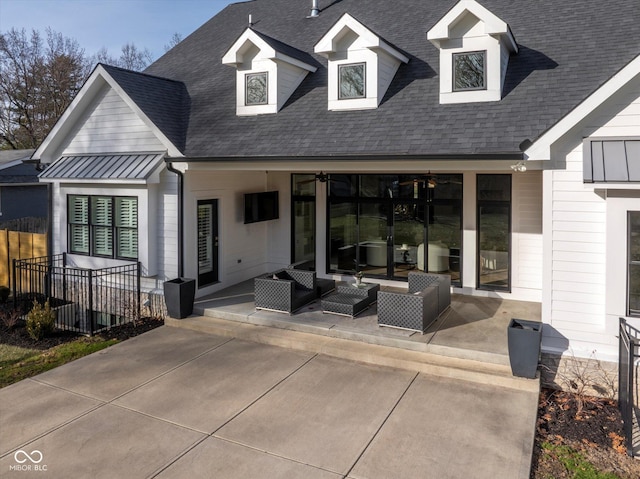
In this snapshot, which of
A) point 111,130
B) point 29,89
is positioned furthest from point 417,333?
point 29,89

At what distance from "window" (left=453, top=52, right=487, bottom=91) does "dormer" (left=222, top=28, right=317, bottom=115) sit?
3.80 metres

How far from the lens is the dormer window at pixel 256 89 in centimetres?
Answer: 1115

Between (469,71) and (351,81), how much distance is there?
2455mm

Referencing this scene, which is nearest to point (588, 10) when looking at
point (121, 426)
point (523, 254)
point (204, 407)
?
point (523, 254)

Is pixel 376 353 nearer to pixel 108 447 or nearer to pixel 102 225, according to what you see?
pixel 108 447

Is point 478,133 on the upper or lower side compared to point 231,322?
upper

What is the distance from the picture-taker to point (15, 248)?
520 inches

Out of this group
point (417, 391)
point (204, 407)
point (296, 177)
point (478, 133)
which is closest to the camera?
point (204, 407)

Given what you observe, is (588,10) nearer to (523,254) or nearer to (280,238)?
(523,254)

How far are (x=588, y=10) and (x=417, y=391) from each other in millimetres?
9017

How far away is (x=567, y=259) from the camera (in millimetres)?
7125

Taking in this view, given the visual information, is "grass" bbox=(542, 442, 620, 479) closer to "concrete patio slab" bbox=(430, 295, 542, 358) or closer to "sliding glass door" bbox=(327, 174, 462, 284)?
"concrete patio slab" bbox=(430, 295, 542, 358)

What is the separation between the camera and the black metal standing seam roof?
10.2 metres

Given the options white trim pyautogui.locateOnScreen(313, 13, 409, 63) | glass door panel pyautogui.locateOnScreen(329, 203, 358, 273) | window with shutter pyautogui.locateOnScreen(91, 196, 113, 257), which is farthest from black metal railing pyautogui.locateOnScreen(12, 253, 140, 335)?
white trim pyautogui.locateOnScreen(313, 13, 409, 63)
